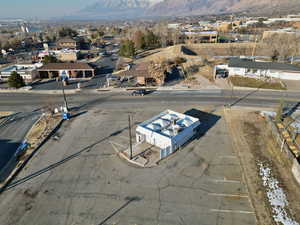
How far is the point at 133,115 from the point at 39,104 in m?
19.8

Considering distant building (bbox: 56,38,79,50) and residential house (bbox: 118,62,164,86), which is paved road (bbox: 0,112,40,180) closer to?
Answer: residential house (bbox: 118,62,164,86)

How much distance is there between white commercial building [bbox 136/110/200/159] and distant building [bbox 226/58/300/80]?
3169 centimetres

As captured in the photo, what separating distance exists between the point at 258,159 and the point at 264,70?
3549cm

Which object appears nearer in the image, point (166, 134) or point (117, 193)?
point (117, 193)

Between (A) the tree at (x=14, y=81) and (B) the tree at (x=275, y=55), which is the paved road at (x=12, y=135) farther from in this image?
(B) the tree at (x=275, y=55)

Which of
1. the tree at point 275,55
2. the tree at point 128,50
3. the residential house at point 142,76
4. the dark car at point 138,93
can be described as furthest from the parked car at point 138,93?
the tree at point 275,55

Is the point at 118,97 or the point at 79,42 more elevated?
the point at 79,42

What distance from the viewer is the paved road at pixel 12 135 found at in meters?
23.7

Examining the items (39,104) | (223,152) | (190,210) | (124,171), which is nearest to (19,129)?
(39,104)

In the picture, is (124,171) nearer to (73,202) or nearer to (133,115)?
(73,202)

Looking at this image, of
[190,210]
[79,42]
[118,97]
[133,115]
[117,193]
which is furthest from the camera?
[79,42]

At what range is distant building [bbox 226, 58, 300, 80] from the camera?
49.8 metres

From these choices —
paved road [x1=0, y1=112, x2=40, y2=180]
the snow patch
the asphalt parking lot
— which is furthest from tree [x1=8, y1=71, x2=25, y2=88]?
the snow patch

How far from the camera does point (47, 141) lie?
27.8 metres
